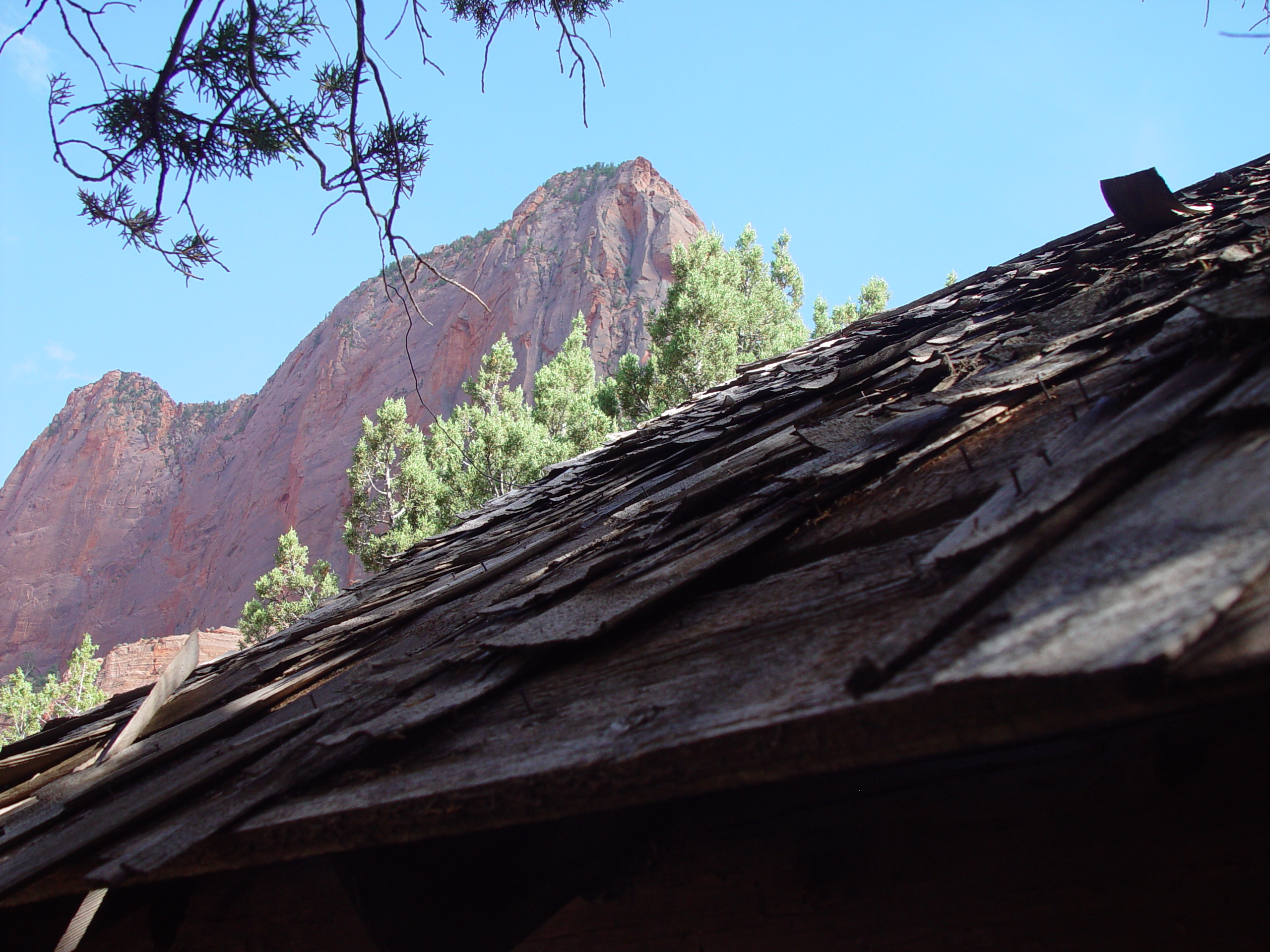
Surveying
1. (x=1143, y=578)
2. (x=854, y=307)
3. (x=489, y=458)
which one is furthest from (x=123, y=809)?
(x=854, y=307)

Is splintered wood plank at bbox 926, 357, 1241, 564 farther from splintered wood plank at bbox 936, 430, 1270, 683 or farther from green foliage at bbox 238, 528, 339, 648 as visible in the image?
green foliage at bbox 238, 528, 339, 648

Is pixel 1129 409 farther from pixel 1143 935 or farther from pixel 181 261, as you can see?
pixel 181 261

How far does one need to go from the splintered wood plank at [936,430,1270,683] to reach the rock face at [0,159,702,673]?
39.8 meters

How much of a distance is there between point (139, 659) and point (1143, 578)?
4114 cm

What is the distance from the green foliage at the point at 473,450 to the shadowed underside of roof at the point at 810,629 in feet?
37.3

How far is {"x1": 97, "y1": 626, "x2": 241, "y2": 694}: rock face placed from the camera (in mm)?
30125

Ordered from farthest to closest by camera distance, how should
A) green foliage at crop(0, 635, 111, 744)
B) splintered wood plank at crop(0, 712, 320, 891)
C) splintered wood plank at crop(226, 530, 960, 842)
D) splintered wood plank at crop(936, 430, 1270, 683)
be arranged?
green foliage at crop(0, 635, 111, 744)
splintered wood plank at crop(0, 712, 320, 891)
splintered wood plank at crop(226, 530, 960, 842)
splintered wood plank at crop(936, 430, 1270, 683)

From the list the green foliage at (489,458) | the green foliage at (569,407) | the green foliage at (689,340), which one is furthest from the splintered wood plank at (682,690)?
the green foliage at (569,407)

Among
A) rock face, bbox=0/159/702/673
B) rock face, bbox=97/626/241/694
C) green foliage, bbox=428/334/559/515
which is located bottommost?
rock face, bbox=97/626/241/694

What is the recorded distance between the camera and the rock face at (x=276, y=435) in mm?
42750

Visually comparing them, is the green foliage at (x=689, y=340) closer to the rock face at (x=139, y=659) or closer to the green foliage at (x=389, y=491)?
the green foliage at (x=389, y=491)

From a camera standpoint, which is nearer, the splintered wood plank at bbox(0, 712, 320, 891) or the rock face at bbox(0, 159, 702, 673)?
the splintered wood plank at bbox(0, 712, 320, 891)

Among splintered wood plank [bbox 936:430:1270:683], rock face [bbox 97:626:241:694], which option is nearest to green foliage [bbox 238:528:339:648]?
rock face [bbox 97:626:241:694]

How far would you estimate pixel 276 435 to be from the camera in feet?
159
